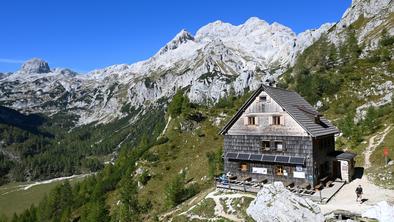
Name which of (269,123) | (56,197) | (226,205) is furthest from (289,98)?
(56,197)

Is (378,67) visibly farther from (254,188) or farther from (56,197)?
(56,197)

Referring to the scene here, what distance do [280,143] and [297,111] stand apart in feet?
14.0

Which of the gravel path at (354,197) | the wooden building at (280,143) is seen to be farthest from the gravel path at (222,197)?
the gravel path at (354,197)

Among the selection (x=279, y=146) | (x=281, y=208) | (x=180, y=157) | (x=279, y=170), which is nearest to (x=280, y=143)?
(x=279, y=146)

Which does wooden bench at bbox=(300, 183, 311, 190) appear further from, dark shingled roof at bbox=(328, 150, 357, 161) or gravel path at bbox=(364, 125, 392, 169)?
gravel path at bbox=(364, 125, 392, 169)

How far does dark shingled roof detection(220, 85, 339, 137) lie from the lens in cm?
4119

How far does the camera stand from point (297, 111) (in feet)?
141

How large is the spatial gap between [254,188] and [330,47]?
344 ft

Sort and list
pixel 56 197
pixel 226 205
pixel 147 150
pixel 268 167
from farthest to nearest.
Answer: pixel 56 197 → pixel 147 150 → pixel 268 167 → pixel 226 205

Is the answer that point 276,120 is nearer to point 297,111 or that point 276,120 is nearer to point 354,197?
point 297,111

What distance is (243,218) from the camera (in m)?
34.5

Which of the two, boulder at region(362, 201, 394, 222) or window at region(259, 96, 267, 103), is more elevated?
window at region(259, 96, 267, 103)

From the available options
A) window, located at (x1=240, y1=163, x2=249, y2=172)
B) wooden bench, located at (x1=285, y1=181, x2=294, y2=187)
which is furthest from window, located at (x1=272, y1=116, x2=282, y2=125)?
wooden bench, located at (x1=285, y1=181, x2=294, y2=187)

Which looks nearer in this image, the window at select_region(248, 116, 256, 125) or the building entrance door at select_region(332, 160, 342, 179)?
the building entrance door at select_region(332, 160, 342, 179)
